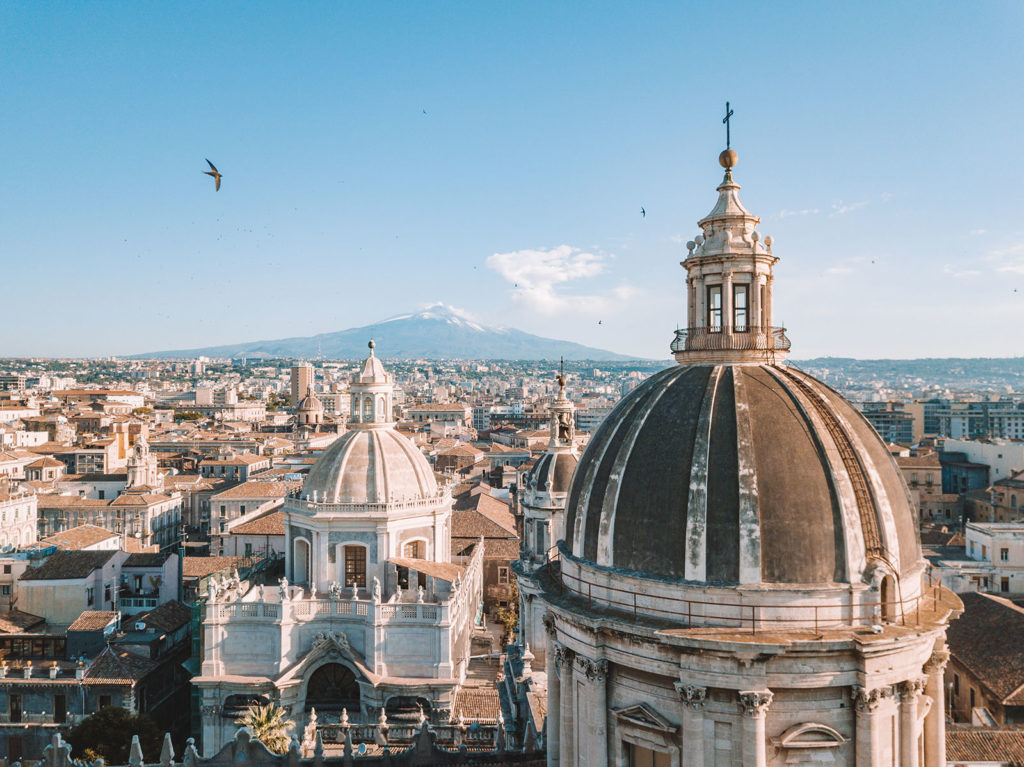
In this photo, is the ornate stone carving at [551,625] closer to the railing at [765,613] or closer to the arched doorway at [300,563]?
the railing at [765,613]

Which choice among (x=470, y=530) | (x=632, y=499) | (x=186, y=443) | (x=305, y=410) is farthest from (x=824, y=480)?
(x=305, y=410)

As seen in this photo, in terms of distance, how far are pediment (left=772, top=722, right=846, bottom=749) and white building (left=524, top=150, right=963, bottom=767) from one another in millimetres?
38

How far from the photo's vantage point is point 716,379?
19609mm

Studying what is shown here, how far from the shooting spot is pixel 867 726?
16.7 m

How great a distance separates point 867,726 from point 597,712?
5.52 metres

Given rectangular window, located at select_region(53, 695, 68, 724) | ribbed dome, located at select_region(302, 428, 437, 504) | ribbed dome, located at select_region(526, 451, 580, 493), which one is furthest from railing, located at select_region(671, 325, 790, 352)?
rectangular window, located at select_region(53, 695, 68, 724)

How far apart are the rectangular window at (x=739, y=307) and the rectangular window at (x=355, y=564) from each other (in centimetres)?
2551

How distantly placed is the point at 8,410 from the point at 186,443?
45933mm

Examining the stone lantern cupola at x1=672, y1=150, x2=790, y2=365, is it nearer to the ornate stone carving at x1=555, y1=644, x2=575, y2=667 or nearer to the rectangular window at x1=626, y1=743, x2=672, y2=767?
the ornate stone carving at x1=555, y1=644, x2=575, y2=667

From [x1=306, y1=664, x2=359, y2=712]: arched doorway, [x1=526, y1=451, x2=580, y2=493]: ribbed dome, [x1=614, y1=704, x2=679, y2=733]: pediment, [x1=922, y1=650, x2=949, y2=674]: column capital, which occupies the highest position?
[x1=526, y1=451, x2=580, y2=493]: ribbed dome

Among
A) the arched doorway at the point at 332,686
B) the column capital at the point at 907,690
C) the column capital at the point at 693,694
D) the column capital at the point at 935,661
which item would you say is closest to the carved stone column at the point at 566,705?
the column capital at the point at 693,694

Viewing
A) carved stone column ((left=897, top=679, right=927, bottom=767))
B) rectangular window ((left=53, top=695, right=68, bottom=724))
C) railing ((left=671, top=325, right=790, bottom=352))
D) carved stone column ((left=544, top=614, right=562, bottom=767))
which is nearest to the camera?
carved stone column ((left=897, top=679, right=927, bottom=767))

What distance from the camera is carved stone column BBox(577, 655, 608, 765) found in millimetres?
18234

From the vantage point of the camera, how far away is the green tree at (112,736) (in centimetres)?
3500
